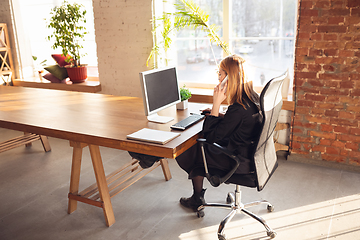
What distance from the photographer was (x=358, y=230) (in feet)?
8.00

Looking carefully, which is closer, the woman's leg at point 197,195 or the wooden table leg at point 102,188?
the wooden table leg at point 102,188

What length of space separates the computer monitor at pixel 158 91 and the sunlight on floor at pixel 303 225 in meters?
0.96

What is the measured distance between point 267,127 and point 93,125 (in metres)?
1.28

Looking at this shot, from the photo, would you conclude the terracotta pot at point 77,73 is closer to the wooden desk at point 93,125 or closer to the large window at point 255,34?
the wooden desk at point 93,125

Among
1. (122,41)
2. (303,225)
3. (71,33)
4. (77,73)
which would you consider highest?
(71,33)

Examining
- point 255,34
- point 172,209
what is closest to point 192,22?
point 255,34

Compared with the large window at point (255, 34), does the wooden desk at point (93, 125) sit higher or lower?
lower

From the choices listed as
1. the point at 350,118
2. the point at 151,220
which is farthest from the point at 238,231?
the point at 350,118

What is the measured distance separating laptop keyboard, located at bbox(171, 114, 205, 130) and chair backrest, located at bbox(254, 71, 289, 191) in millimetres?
556

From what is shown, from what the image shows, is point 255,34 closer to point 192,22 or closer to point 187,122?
point 192,22

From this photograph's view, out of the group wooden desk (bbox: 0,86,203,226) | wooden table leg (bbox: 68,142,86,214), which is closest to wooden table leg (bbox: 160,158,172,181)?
wooden desk (bbox: 0,86,203,226)

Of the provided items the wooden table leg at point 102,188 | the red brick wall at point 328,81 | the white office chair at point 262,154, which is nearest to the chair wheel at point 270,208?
the white office chair at point 262,154

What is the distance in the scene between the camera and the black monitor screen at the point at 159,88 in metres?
2.51

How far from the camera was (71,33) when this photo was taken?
4816mm
